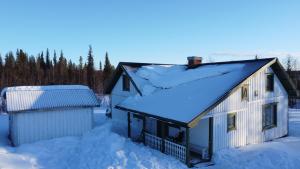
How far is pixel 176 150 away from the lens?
43.4ft

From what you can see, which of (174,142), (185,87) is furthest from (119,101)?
(174,142)

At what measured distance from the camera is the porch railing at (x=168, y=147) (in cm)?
1283

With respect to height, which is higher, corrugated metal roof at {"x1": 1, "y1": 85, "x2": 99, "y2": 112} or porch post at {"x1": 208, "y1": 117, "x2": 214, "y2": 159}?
corrugated metal roof at {"x1": 1, "y1": 85, "x2": 99, "y2": 112}

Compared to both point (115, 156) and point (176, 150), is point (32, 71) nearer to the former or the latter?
point (115, 156)

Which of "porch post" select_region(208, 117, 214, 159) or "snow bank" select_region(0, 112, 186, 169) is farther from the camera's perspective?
"porch post" select_region(208, 117, 214, 159)

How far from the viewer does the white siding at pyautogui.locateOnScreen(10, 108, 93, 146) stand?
660 inches

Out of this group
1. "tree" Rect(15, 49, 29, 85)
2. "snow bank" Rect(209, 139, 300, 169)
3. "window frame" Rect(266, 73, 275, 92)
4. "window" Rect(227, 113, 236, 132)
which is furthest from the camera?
"tree" Rect(15, 49, 29, 85)

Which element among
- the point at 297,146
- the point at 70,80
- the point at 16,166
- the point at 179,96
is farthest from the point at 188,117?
the point at 70,80

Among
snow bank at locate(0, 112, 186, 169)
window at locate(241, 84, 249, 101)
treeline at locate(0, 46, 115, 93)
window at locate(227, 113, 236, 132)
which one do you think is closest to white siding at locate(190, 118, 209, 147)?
window at locate(227, 113, 236, 132)

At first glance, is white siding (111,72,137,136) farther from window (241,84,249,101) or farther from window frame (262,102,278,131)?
window frame (262,102,278,131)

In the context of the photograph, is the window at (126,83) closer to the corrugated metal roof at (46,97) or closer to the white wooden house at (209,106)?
the white wooden house at (209,106)

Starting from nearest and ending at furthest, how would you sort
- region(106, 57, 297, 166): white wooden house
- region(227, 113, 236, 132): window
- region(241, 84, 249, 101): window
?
1. region(106, 57, 297, 166): white wooden house
2. region(227, 113, 236, 132): window
3. region(241, 84, 249, 101): window

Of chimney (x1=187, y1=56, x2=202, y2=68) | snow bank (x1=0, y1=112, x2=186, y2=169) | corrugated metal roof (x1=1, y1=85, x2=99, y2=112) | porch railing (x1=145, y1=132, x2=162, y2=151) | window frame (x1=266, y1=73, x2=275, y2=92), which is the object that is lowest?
snow bank (x1=0, y1=112, x2=186, y2=169)

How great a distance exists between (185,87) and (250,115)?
3.92m
